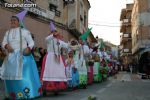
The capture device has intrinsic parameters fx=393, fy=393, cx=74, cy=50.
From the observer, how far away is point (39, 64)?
586 inches

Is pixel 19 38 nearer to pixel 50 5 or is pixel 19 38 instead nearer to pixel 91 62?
pixel 91 62

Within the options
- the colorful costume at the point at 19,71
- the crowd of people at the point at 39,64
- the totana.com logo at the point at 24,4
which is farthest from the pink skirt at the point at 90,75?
the colorful costume at the point at 19,71

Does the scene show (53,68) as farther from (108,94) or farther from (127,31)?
(127,31)

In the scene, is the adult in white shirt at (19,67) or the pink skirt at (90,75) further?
the pink skirt at (90,75)

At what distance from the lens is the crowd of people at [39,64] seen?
26.8 feet

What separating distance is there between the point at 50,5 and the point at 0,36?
943 centimetres

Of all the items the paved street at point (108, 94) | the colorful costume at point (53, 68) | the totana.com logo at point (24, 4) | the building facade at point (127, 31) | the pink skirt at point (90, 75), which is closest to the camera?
the paved street at point (108, 94)

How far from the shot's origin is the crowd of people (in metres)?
8.16

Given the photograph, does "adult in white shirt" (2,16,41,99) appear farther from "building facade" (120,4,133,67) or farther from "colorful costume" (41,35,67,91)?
"building facade" (120,4,133,67)

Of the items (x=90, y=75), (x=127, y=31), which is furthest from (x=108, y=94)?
(x=127, y=31)

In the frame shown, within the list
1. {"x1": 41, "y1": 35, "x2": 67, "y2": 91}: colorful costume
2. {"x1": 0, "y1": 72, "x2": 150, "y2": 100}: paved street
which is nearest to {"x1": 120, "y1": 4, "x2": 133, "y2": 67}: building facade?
{"x1": 0, "y1": 72, "x2": 150, "y2": 100}: paved street

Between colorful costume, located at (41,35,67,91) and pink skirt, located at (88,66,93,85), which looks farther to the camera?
pink skirt, located at (88,66,93,85)

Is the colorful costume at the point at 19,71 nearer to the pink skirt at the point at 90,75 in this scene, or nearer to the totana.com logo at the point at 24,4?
the pink skirt at the point at 90,75

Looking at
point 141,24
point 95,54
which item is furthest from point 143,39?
point 95,54
